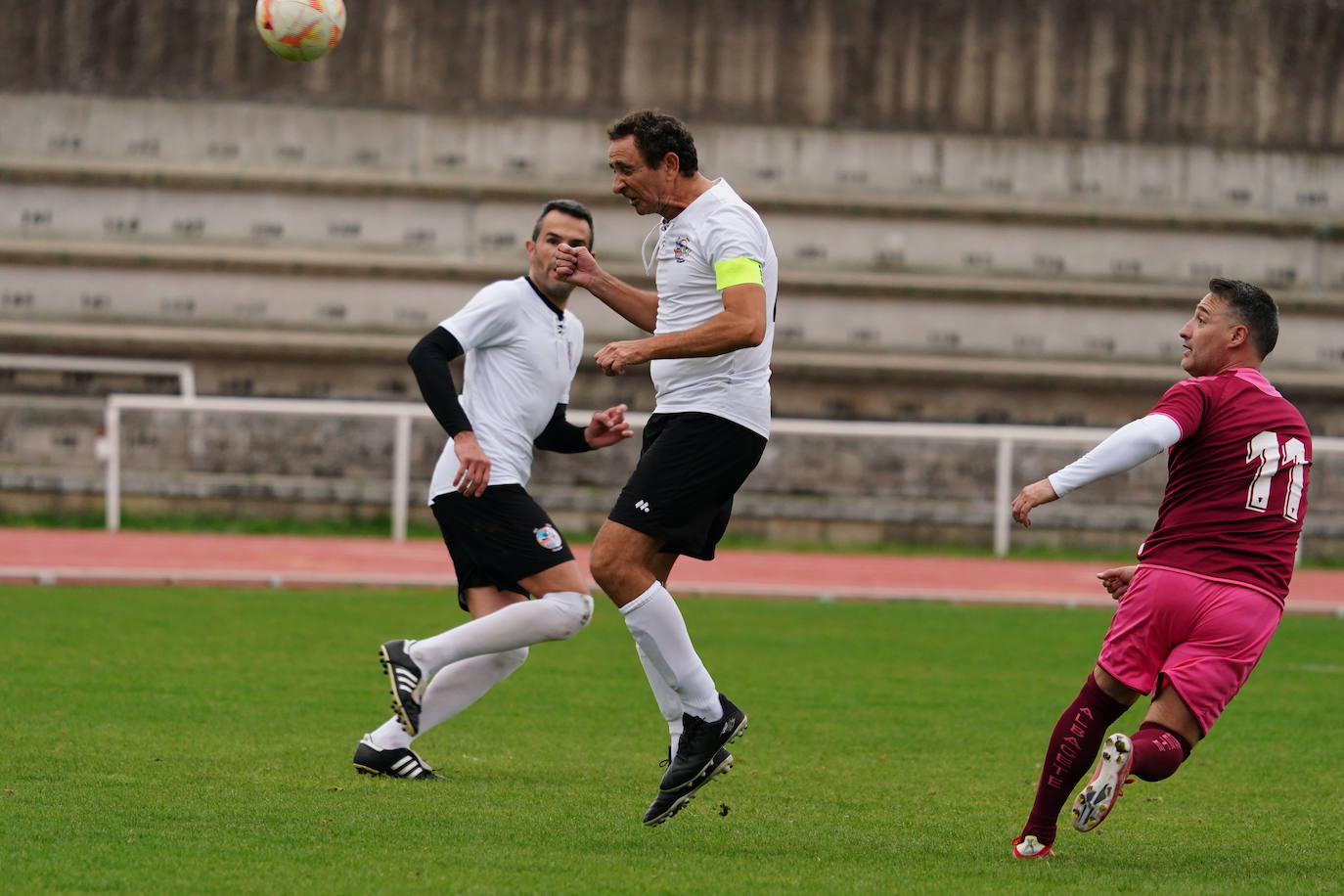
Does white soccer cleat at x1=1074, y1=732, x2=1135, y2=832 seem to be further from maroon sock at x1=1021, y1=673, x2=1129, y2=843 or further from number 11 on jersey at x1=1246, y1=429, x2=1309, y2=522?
number 11 on jersey at x1=1246, y1=429, x2=1309, y2=522

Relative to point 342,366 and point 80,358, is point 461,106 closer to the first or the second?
point 342,366

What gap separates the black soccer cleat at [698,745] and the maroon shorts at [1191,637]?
1.39m

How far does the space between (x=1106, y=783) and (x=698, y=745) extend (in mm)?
1529

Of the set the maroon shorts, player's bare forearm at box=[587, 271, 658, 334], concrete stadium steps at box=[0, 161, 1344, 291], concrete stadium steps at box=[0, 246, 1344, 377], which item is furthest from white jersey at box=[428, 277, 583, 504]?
concrete stadium steps at box=[0, 161, 1344, 291]

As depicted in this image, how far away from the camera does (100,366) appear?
23391 millimetres

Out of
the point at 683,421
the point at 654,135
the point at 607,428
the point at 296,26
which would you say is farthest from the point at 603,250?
the point at 683,421

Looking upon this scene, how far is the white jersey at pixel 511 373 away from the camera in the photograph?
297 inches

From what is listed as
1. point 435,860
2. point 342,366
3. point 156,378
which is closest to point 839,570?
point 342,366

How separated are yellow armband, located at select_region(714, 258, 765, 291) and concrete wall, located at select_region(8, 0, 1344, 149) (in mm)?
18888

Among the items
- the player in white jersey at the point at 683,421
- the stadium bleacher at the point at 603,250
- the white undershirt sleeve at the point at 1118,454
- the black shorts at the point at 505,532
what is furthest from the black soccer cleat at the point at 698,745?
the stadium bleacher at the point at 603,250

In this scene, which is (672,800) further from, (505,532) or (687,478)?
(505,532)

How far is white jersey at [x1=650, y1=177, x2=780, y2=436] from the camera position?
6379mm

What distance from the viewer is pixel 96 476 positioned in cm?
2119

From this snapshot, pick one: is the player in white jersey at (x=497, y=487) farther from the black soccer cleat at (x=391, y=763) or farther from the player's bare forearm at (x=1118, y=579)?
the player's bare forearm at (x=1118, y=579)
